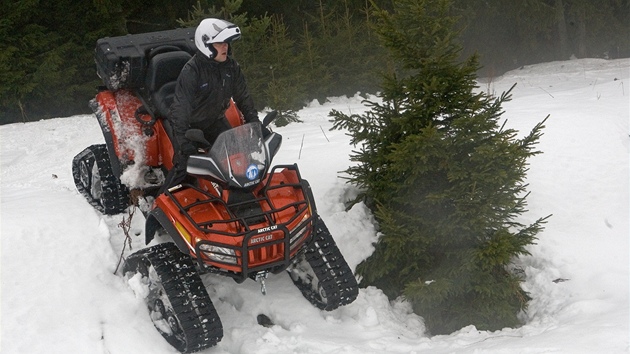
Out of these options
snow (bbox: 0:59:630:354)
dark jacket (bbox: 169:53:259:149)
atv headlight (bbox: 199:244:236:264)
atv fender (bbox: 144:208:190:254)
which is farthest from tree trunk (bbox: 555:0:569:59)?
atv headlight (bbox: 199:244:236:264)

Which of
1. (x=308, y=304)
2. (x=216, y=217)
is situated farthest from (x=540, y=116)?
(x=216, y=217)

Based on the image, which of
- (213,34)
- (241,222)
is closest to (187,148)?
(241,222)

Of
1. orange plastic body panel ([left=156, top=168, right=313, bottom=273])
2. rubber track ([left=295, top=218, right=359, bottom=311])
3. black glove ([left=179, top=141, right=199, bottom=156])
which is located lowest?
rubber track ([left=295, top=218, right=359, bottom=311])

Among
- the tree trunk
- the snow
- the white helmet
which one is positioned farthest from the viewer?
the tree trunk

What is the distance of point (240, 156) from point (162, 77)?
166cm

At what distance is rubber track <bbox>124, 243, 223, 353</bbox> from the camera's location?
4969 millimetres

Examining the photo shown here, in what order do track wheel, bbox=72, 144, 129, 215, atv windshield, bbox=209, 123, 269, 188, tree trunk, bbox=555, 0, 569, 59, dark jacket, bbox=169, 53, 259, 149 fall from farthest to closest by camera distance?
tree trunk, bbox=555, 0, 569, 59, track wheel, bbox=72, 144, 129, 215, dark jacket, bbox=169, 53, 259, 149, atv windshield, bbox=209, 123, 269, 188

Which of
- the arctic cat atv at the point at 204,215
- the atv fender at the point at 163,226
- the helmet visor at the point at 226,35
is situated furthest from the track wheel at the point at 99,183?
the helmet visor at the point at 226,35

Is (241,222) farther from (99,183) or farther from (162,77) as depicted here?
(99,183)

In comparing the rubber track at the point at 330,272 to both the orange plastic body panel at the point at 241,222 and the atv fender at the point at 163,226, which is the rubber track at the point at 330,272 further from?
the atv fender at the point at 163,226

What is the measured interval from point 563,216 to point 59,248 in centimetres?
473

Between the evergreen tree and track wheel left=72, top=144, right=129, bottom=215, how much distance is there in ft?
7.61

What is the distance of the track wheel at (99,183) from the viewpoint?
6.77m

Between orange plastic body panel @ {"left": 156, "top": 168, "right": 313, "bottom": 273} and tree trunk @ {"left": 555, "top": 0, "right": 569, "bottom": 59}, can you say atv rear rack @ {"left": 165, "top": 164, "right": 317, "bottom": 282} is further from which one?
tree trunk @ {"left": 555, "top": 0, "right": 569, "bottom": 59}
